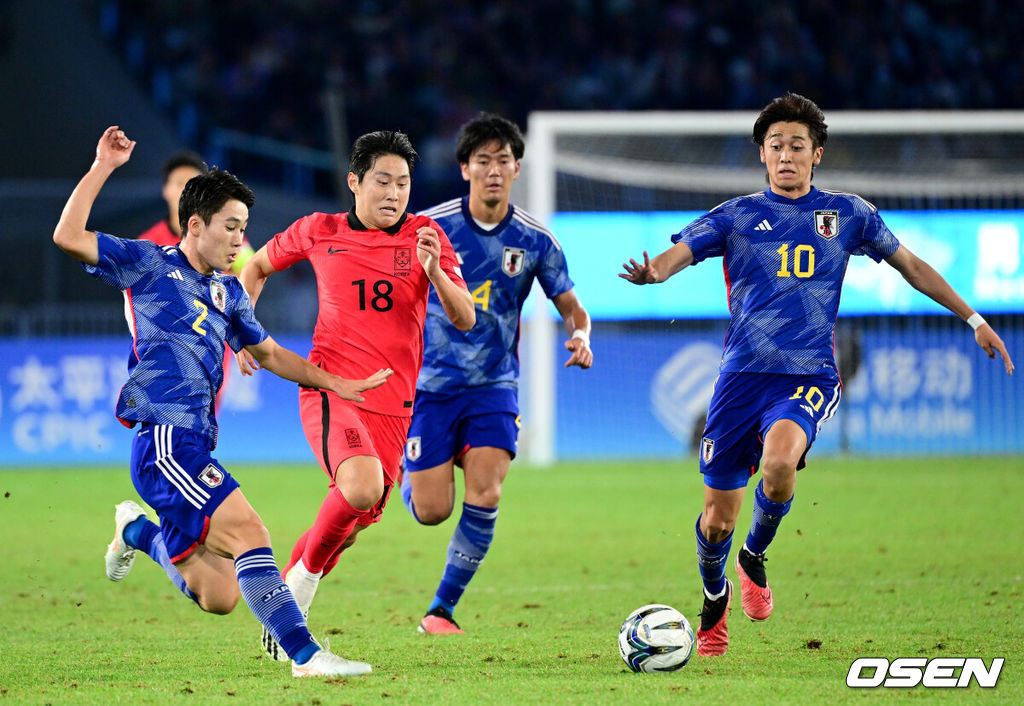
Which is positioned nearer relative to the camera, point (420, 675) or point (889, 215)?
point (420, 675)

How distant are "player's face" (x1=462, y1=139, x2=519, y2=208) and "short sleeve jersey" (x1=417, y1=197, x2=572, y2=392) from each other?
17 centimetres

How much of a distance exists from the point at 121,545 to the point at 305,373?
1.45m

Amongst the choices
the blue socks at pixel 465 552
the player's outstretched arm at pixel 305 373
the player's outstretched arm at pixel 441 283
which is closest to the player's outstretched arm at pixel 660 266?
the player's outstretched arm at pixel 441 283

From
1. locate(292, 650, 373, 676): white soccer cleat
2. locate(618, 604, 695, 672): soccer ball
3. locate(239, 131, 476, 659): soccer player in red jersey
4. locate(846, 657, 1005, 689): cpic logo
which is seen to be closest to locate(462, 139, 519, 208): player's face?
locate(239, 131, 476, 659): soccer player in red jersey

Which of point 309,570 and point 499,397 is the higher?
point 499,397

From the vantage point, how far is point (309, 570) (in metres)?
5.47

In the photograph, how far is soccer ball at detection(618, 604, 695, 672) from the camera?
4816mm

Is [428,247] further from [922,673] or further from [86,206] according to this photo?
[922,673]

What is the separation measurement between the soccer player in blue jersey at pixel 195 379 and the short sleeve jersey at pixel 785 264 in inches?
63.2

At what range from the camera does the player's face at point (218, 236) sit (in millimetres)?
4934

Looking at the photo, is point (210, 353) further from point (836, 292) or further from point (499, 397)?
point (836, 292)

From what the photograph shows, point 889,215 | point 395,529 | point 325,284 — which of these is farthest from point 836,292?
point 889,215

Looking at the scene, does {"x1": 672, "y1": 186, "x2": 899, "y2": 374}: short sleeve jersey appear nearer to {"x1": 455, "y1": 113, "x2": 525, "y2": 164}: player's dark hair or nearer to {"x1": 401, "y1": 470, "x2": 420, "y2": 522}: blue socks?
{"x1": 455, "y1": 113, "x2": 525, "y2": 164}: player's dark hair

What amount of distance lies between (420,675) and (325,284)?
1.87m
